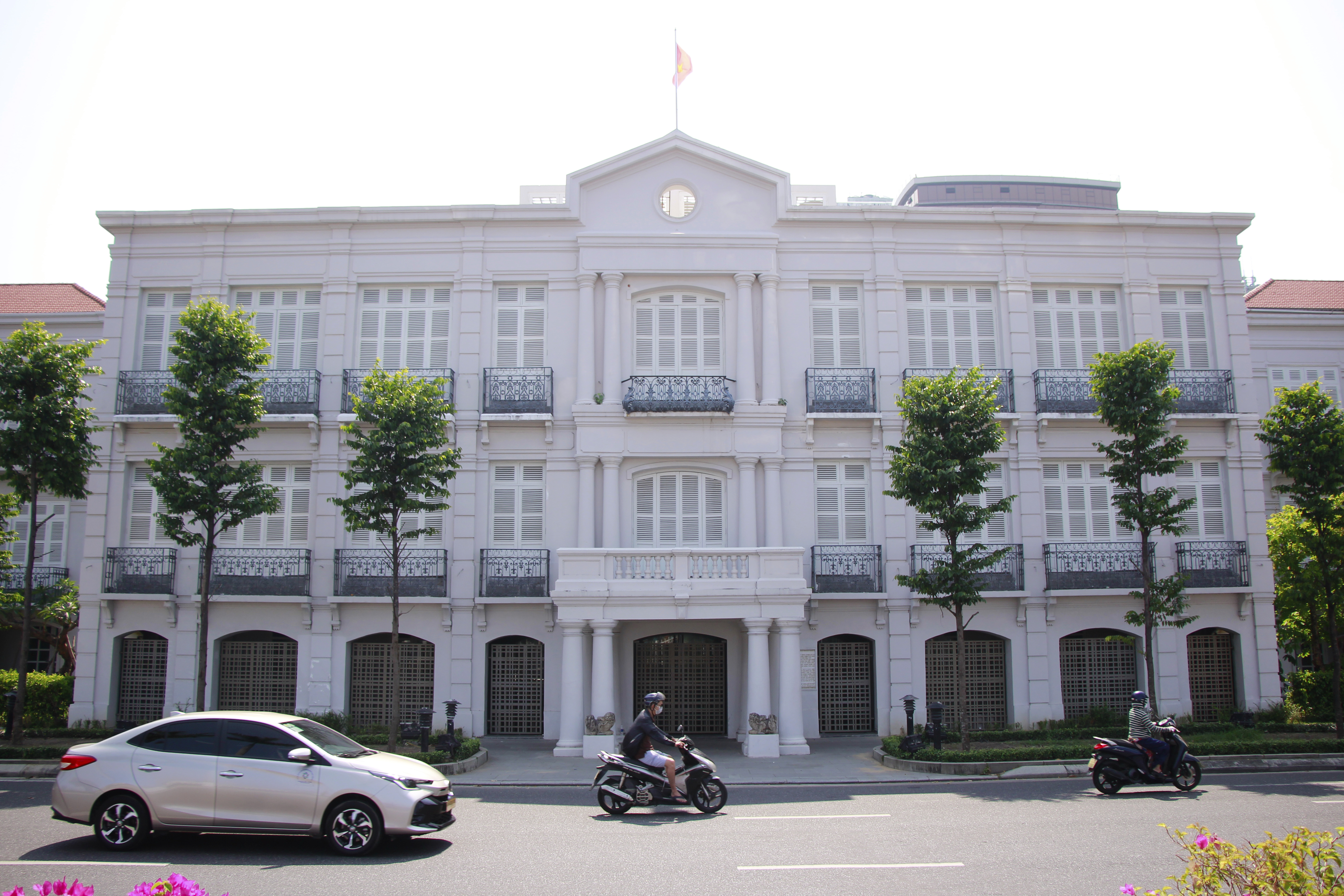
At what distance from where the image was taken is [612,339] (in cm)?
2144

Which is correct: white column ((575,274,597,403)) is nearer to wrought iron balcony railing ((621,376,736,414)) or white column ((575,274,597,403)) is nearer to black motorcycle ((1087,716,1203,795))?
wrought iron balcony railing ((621,376,736,414))

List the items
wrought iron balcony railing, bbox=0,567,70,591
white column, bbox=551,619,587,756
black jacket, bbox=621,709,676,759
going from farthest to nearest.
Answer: wrought iron balcony railing, bbox=0,567,70,591 → white column, bbox=551,619,587,756 → black jacket, bbox=621,709,676,759

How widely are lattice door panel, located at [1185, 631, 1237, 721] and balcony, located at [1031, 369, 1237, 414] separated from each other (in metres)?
5.62

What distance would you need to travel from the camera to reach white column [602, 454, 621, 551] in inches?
816

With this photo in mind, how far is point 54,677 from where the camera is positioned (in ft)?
69.9

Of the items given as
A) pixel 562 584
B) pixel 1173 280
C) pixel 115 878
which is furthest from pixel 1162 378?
pixel 115 878

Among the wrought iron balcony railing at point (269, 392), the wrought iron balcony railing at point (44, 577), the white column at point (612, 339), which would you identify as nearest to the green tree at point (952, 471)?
the white column at point (612, 339)

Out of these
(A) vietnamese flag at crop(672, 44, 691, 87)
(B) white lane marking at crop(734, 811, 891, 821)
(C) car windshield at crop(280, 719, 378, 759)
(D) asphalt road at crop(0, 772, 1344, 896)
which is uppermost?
(A) vietnamese flag at crop(672, 44, 691, 87)

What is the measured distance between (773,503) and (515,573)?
6297 millimetres

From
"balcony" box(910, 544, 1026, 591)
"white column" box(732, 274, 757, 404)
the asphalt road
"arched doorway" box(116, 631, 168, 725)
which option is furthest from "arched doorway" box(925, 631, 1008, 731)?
"arched doorway" box(116, 631, 168, 725)

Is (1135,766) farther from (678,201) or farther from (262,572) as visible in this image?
(262,572)

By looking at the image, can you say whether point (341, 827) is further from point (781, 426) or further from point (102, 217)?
point (102, 217)

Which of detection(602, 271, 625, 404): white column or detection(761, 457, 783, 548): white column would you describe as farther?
detection(602, 271, 625, 404): white column

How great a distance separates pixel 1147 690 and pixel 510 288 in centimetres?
1781
